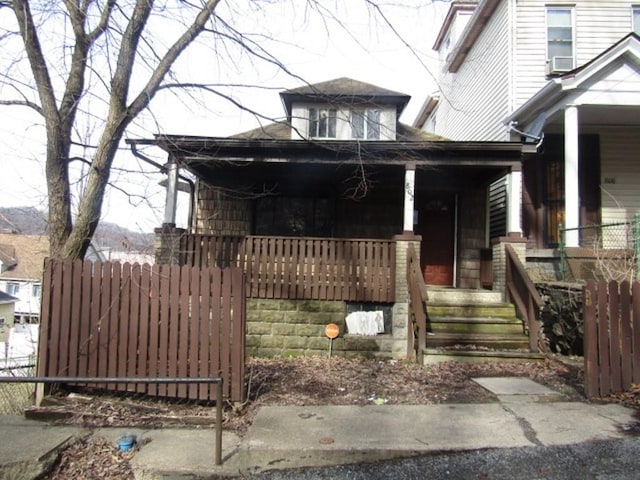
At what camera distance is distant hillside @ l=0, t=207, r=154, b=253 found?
6239 millimetres

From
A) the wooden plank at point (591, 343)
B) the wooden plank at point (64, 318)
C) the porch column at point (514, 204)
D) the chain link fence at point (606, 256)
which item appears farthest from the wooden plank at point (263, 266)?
the chain link fence at point (606, 256)

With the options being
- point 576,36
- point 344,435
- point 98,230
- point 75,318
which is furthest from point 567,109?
point 75,318

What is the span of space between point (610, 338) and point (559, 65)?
908 cm

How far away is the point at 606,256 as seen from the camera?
8336 mm

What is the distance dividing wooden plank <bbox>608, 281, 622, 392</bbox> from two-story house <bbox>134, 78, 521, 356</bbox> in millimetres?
3644

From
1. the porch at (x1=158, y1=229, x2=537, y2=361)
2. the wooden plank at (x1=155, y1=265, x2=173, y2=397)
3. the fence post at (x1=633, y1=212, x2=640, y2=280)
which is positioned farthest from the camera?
the porch at (x1=158, y1=229, x2=537, y2=361)

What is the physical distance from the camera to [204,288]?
4996 millimetres

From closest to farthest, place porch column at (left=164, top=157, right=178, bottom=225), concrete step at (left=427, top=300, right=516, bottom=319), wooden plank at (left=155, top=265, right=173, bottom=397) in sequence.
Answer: wooden plank at (left=155, top=265, right=173, bottom=397) < concrete step at (left=427, top=300, right=516, bottom=319) < porch column at (left=164, top=157, right=178, bottom=225)

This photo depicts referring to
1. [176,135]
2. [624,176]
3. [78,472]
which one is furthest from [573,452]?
[624,176]

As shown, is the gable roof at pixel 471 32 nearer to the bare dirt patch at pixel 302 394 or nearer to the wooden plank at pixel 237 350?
the bare dirt patch at pixel 302 394

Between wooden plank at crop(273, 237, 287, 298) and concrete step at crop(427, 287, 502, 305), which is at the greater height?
wooden plank at crop(273, 237, 287, 298)

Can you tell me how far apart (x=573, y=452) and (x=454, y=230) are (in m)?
7.71

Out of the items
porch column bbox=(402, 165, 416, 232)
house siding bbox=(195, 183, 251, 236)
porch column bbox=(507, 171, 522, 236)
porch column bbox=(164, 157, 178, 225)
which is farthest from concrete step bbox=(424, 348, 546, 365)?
house siding bbox=(195, 183, 251, 236)

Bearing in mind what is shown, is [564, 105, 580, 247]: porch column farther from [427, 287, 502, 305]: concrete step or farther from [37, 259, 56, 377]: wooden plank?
[37, 259, 56, 377]: wooden plank
